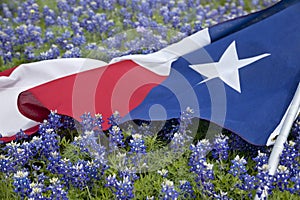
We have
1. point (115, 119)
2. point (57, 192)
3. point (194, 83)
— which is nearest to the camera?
point (57, 192)

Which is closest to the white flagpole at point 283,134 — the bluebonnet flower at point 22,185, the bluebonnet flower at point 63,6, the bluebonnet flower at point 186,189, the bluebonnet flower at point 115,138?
the bluebonnet flower at point 186,189

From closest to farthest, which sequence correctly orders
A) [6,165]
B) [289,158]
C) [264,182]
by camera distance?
[264,182], [289,158], [6,165]

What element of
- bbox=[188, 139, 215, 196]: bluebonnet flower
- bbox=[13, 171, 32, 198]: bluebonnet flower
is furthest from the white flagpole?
bbox=[13, 171, 32, 198]: bluebonnet flower

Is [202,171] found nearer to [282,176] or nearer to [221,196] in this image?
[221,196]

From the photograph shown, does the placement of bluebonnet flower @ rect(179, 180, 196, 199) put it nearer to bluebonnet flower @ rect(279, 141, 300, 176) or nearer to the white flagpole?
the white flagpole

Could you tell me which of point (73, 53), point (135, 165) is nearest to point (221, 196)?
point (135, 165)

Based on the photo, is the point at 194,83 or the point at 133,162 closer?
the point at 133,162
